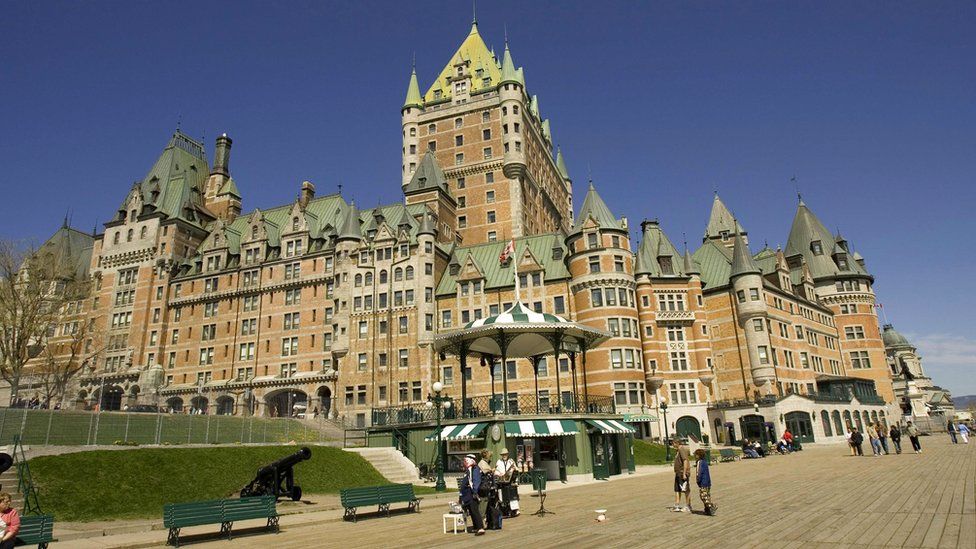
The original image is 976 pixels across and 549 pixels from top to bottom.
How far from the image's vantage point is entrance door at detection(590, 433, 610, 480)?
111 ft

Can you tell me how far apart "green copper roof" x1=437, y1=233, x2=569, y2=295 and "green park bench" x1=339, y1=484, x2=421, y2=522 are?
137ft

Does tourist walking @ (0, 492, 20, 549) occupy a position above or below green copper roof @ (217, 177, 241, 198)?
below

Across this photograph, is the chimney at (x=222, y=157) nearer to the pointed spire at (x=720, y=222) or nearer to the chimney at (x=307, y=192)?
the chimney at (x=307, y=192)

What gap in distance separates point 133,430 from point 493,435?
19.9 meters

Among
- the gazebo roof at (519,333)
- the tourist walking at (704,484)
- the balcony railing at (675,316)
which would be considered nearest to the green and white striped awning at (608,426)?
the gazebo roof at (519,333)

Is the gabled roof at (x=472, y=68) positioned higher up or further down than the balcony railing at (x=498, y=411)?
higher up

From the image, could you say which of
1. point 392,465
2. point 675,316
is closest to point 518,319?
point 392,465

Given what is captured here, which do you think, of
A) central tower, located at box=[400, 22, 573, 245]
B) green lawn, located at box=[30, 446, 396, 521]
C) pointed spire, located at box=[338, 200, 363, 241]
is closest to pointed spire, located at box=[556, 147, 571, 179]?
central tower, located at box=[400, 22, 573, 245]

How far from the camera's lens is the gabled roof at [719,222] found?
285 ft

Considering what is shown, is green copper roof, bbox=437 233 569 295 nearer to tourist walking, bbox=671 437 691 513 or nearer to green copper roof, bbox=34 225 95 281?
tourist walking, bbox=671 437 691 513

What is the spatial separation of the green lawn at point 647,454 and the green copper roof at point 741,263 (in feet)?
77.3

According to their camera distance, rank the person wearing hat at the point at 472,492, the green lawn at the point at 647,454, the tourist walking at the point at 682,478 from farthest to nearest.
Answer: the green lawn at the point at 647,454
the tourist walking at the point at 682,478
the person wearing hat at the point at 472,492

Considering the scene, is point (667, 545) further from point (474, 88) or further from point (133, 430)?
point (474, 88)

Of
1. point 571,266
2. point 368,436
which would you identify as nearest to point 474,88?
point 571,266
